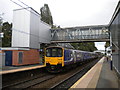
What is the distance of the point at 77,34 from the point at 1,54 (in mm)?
16164

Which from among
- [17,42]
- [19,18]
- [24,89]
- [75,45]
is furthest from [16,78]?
[75,45]

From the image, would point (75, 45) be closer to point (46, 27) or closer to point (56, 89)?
point (46, 27)

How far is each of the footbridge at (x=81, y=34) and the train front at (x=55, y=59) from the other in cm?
1577

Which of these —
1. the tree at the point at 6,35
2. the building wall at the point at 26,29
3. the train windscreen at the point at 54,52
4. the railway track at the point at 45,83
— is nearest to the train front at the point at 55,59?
the train windscreen at the point at 54,52

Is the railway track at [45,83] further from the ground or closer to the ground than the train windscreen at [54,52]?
closer to the ground

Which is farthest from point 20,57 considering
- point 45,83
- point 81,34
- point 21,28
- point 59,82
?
point 81,34

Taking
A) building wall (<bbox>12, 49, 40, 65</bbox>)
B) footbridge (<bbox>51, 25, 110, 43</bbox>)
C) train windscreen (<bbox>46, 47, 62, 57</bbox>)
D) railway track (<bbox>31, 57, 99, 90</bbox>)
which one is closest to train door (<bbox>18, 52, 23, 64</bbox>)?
building wall (<bbox>12, 49, 40, 65</bbox>)

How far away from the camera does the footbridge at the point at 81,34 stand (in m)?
28.2

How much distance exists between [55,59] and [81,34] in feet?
Result: 59.0

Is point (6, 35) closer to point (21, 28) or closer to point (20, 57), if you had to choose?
point (21, 28)

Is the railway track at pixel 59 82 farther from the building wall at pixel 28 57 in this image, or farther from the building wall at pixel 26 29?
the building wall at pixel 26 29

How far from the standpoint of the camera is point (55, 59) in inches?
506

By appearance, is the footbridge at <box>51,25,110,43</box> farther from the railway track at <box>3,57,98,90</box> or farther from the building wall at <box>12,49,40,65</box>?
the railway track at <box>3,57,98,90</box>

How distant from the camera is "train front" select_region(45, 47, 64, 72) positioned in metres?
12.7
